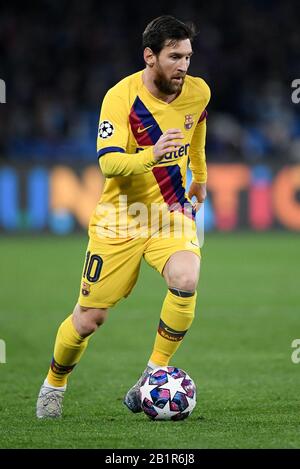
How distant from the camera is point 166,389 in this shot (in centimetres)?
539

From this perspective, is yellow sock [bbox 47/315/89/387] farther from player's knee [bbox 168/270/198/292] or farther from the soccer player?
player's knee [bbox 168/270/198/292]

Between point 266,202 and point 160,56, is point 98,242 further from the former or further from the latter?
point 266,202

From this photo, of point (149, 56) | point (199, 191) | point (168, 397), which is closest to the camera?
point (168, 397)

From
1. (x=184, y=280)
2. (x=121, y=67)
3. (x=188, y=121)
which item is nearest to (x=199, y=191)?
(x=188, y=121)

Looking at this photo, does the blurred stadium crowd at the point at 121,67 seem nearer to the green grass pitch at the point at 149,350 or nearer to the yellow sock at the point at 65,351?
the green grass pitch at the point at 149,350

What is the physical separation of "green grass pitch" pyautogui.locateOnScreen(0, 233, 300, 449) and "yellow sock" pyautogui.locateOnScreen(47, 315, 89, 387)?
0.21 metres

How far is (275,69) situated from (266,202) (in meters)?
4.20

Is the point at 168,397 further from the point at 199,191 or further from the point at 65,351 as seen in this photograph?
the point at 199,191

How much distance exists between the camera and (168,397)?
5363mm

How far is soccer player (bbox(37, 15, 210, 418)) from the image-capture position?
5.48 meters

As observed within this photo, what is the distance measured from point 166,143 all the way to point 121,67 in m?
14.6

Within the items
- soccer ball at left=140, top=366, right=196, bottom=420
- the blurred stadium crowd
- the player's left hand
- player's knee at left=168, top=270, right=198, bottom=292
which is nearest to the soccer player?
player's knee at left=168, top=270, right=198, bottom=292

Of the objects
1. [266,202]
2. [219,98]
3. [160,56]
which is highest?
[160,56]
